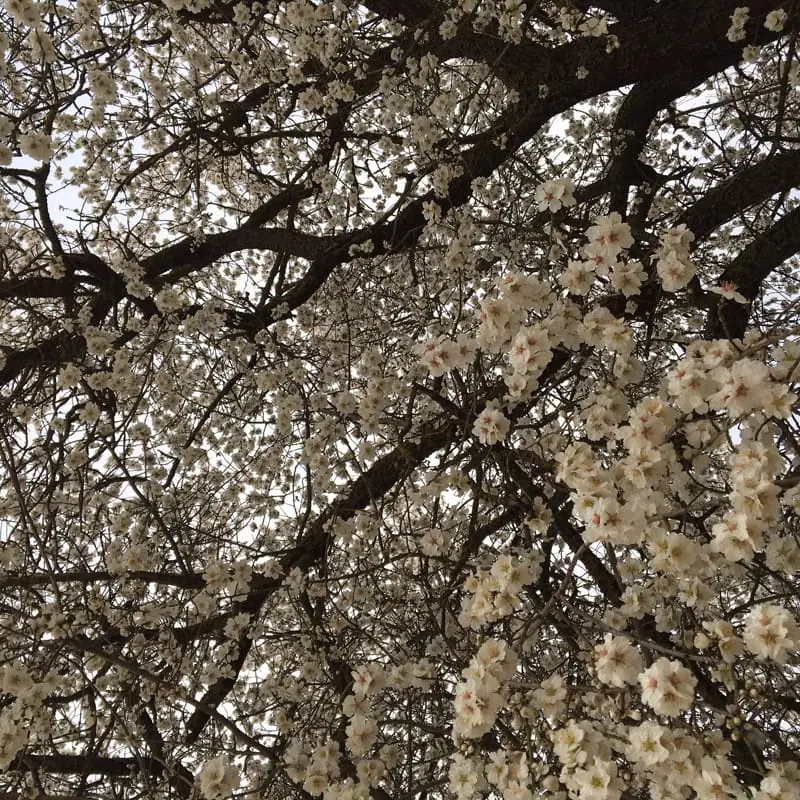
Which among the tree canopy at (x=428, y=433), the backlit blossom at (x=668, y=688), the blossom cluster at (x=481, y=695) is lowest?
the backlit blossom at (x=668, y=688)

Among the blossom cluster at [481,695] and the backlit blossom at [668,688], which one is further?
the blossom cluster at [481,695]

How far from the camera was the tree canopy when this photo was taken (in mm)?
1947

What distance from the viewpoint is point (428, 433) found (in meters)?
3.32

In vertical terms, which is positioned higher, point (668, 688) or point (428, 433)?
point (428, 433)

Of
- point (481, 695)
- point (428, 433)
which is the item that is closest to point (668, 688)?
point (481, 695)

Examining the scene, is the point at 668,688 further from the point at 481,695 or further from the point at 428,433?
the point at 428,433

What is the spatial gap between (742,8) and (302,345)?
3.41 metres

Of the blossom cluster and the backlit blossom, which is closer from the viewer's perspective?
the backlit blossom

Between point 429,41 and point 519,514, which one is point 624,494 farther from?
point 429,41

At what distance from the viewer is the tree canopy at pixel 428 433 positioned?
1.95 meters

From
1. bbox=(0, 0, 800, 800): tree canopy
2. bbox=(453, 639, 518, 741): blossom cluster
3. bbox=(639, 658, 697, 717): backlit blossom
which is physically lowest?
bbox=(639, 658, 697, 717): backlit blossom

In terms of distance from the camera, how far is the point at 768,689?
204 cm

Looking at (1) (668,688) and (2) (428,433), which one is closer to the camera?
(1) (668,688)

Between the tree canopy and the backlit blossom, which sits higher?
the tree canopy
